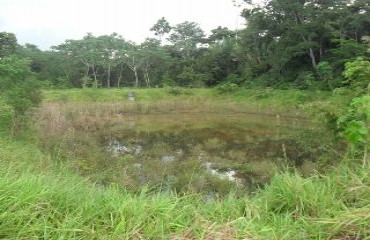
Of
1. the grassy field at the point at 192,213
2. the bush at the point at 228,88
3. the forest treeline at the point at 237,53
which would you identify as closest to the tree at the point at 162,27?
the forest treeline at the point at 237,53

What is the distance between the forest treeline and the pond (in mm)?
6258

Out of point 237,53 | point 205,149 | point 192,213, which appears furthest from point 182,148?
point 237,53

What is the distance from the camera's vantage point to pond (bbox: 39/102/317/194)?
863 centimetres

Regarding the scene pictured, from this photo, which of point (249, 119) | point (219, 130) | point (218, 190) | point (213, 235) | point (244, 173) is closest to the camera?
point (213, 235)

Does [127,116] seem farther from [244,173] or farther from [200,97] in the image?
[244,173]

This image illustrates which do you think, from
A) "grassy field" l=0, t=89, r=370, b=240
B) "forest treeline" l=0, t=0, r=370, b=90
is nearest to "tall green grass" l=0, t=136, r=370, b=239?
"grassy field" l=0, t=89, r=370, b=240

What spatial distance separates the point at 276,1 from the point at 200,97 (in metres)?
9.09

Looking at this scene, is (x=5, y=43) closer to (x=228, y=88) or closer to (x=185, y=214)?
(x=228, y=88)

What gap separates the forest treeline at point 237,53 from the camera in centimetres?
2572

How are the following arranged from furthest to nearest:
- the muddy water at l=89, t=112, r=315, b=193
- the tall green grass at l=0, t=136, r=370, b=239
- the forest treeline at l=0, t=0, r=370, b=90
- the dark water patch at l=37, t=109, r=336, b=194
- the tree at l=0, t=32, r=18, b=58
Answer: the forest treeline at l=0, t=0, r=370, b=90, the tree at l=0, t=32, r=18, b=58, the muddy water at l=89, t=112, r=315, b=193, the dark water patch at l=37, t=109, r=336, b=194, the tall green grass at l=0, t=136, r=370, b=239

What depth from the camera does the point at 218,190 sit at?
316 inches

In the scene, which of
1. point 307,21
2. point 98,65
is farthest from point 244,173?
point 98,65

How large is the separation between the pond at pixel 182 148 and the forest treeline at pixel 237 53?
6.26 metres

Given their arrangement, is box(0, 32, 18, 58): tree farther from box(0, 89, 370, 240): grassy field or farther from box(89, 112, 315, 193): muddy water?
box(0, 89, 370, 240): grassy field
